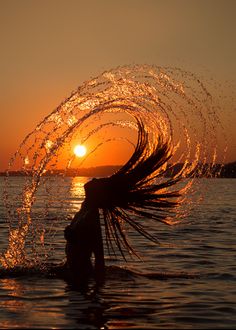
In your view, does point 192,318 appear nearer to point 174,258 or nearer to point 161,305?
point 161,305

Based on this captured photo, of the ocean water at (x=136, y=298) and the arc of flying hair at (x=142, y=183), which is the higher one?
the arc of flying hair at (x=142, y=183)

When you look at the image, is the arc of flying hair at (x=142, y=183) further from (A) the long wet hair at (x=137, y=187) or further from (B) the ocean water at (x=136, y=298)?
(B) the ocean water at (x=136, y=298)

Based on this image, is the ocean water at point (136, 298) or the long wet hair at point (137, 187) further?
the long wet hair at point (137, 187)

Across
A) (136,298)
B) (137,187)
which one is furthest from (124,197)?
(136,298)

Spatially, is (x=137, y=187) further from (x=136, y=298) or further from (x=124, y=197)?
(x=136, y=298)

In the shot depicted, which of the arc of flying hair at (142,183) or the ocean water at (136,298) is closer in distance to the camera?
the ocean water at (136,298)

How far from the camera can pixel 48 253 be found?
61.9ft

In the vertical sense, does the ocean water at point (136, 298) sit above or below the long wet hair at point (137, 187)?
below

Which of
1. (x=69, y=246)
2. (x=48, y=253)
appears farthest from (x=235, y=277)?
(x=48, y=253)

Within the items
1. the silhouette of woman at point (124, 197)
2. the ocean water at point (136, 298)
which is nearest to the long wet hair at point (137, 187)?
the silhouette of woman at point (124, 197)

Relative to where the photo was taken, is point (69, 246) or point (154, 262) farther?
point (154, 262)

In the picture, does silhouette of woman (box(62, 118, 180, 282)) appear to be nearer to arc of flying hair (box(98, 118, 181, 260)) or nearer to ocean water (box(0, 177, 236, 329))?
arc of flying hair (box(98, 118, 181, 260))

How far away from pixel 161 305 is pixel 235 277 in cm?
362

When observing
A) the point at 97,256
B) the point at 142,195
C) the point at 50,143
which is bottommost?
the point at 97,256
